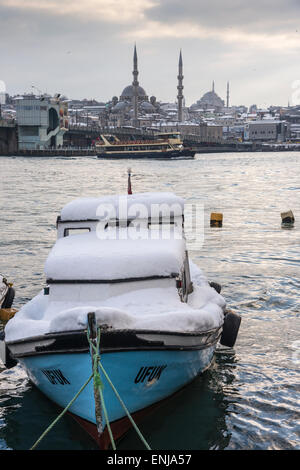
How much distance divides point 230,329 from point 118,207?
310cm

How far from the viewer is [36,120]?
5522 inches

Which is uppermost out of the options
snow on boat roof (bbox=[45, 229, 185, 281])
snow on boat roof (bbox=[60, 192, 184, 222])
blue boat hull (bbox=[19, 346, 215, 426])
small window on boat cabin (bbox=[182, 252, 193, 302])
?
snow on boat roof (bbox=[60, 192, 184, 222])

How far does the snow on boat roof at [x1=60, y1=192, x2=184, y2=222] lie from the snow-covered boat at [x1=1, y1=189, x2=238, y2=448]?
2cm

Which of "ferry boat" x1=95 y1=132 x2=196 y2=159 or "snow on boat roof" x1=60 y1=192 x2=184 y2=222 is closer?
"snow on boat roof" x1=60 y1=192 x2=184 y2=222

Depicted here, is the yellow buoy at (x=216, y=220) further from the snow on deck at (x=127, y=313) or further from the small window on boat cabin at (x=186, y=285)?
the snow on deck at (x=127, y=313)

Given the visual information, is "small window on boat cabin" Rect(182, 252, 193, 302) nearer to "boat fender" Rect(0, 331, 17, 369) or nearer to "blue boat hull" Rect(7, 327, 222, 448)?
"blue boat hull" Rect(7, 327, 222, 448)

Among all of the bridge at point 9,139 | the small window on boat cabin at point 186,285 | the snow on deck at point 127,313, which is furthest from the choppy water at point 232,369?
the bridge at point 9,139

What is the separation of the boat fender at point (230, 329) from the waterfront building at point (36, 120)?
13448cm

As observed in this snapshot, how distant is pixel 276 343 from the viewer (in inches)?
488

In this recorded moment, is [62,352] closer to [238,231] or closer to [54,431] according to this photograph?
[54,431]

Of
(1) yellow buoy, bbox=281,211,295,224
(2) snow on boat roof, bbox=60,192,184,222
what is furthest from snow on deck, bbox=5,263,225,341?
(1) yellow buoy, bbox=281,211,295,224

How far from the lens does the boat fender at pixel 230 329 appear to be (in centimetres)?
1108

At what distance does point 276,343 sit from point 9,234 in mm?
17507

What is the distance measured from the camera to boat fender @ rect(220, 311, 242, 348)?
36.3 ft
